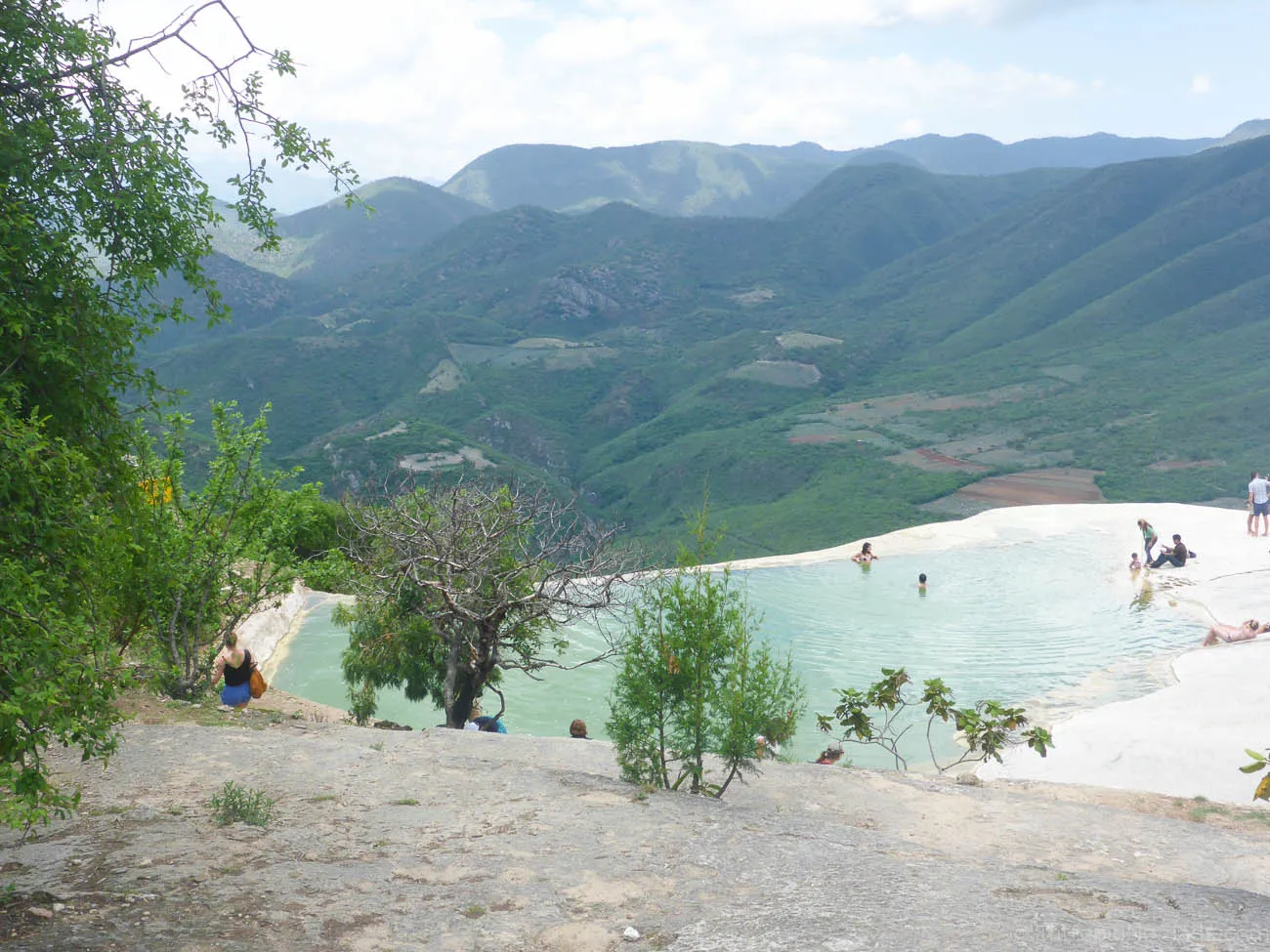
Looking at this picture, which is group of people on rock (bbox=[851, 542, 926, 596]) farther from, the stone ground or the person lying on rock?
the stone ground

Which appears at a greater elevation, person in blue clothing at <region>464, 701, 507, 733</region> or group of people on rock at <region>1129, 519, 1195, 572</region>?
group of people on rock at <region>1129, 519, 1195, 572</region>

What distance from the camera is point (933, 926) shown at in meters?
5.98

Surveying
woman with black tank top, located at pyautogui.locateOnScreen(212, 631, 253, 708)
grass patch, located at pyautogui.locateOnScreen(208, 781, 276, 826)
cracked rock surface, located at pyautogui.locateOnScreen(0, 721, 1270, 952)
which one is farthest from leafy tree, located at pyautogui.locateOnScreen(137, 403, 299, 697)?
grass patch, located at pyautogui.locateOnScreen(208, 781, 276, 826)

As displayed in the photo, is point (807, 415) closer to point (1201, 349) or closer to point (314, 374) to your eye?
point (1201, 349)

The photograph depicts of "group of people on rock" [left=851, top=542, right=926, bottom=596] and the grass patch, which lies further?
"group of people on rock" [left=851, top=542, right=926, bottom=596]

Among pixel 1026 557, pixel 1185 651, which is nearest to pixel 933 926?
pixel 1185 651

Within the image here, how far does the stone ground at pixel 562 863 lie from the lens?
5.80 metres

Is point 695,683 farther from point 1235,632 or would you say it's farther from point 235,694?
point 1235,632

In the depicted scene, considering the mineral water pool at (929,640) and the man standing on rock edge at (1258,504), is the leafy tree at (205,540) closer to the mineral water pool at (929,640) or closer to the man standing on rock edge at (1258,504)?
the mineral water pool at (929,640)

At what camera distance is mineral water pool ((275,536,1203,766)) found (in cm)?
1886

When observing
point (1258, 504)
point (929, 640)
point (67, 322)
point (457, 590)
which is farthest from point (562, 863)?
point (1258, 504)

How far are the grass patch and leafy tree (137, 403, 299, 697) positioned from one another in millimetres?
4886

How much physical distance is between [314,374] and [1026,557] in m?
117

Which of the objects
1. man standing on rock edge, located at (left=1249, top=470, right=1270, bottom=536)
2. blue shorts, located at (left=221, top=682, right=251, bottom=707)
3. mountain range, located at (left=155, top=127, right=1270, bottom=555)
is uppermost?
mountain range, located at (left=155, top=127, right=1270, bottom=555)
